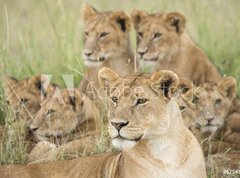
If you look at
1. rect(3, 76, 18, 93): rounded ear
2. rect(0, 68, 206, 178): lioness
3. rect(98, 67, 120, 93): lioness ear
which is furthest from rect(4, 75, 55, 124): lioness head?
rect(0, 68, 206, 178): lioness

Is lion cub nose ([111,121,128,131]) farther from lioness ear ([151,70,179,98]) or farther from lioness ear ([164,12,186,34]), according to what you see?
lioness ear ([164,12,186,34])

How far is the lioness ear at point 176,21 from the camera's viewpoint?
8.64m

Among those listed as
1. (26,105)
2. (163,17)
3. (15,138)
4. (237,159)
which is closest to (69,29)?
(163,17)

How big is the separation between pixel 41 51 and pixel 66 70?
1.51 metres

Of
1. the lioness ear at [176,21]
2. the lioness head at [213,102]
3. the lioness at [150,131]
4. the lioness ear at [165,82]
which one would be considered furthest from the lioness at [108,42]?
the lioness ear at [165,82]

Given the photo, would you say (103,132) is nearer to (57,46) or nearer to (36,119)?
(36,119)

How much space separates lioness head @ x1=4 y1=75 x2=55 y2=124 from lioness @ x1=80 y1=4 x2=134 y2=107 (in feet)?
2.24

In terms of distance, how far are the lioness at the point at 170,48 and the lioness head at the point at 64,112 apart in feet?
3.21

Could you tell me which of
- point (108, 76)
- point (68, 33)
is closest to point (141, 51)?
point (68, 33)

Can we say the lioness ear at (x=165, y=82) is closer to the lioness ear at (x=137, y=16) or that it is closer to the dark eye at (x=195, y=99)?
the dark eye at (x=195, y=99)

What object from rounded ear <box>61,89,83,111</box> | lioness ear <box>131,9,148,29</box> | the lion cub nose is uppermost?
lioness ear <box>131,9,148,29</box>

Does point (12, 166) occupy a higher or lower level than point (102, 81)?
lower

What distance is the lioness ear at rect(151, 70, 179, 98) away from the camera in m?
5.84

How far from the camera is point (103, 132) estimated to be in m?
7.01
